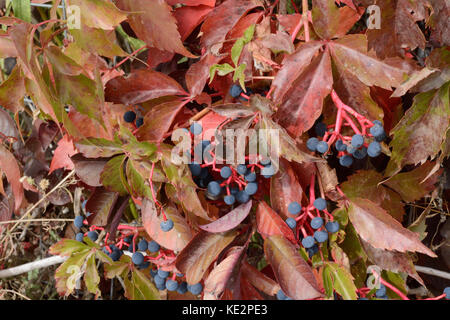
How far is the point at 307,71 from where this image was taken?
1.82 feet

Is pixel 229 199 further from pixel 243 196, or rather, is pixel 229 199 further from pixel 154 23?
pixel 154 23

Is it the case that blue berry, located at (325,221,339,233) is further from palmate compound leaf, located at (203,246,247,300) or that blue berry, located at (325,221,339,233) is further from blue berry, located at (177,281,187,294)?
blue berry, located at (177,281,187,294)

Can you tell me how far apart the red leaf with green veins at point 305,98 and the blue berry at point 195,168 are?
5.0 inches

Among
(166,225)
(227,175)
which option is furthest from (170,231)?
(227,175)

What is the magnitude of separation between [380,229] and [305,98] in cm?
21

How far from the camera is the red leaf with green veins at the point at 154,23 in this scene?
1.87 ft

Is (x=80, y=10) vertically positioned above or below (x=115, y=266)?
above

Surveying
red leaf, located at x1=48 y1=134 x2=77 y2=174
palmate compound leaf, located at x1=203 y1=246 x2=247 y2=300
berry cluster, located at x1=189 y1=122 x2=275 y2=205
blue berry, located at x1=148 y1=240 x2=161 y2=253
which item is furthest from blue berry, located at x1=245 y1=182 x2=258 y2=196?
red leaf, located at x1=48 y1=134 x2=77 y2=174

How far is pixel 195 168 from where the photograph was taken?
59cm

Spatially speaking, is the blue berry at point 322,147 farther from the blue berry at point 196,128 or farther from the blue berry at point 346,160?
the blue berry at point 196,128

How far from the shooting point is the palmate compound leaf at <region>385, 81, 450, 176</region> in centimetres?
57
